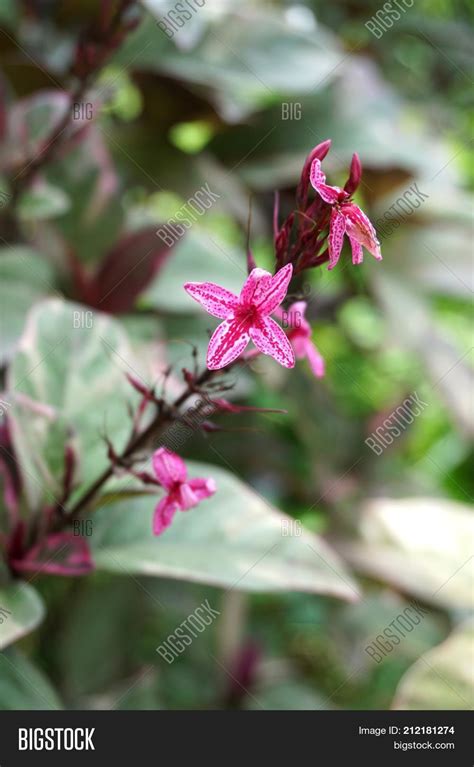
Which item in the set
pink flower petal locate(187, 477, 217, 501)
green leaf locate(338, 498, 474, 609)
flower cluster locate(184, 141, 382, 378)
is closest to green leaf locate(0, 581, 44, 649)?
pink flower petal locate(187, 477, 217, 501)

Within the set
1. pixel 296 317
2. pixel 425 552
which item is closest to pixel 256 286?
pixel 296 317

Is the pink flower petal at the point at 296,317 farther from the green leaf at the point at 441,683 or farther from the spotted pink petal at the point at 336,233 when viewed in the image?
the green leaf at the point at 441,683

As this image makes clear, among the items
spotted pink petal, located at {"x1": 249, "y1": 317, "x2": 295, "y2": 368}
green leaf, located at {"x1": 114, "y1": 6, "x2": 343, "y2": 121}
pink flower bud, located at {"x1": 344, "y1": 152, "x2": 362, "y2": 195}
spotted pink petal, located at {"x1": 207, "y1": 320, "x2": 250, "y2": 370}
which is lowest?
spotted pink petal, located at {"x1": 207, "y1": 320, "x2": 250, "y2": 370}

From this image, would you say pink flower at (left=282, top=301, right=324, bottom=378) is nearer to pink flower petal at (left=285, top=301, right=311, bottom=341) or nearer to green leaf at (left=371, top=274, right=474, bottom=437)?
pink flower petal at (left=285, top=301, right=311, bottom=341)

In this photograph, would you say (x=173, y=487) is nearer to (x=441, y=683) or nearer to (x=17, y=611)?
(x=17, y=611)

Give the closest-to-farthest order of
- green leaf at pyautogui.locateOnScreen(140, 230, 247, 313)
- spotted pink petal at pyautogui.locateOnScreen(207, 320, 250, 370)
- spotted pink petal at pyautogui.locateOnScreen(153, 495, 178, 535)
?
spotted pink petal at pyautogui.locateOnScreen(207, 320, 250, 370), spotted pink petal at pyautogui.locateOnScreen(153, 495, 178, 535), green leaf at pyautogui.locateOnScreen(140, 230, 247, 313)

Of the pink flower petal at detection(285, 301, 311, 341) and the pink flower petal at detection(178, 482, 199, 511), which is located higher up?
the pink flower petal at detection(285, 301, 311, 341)
